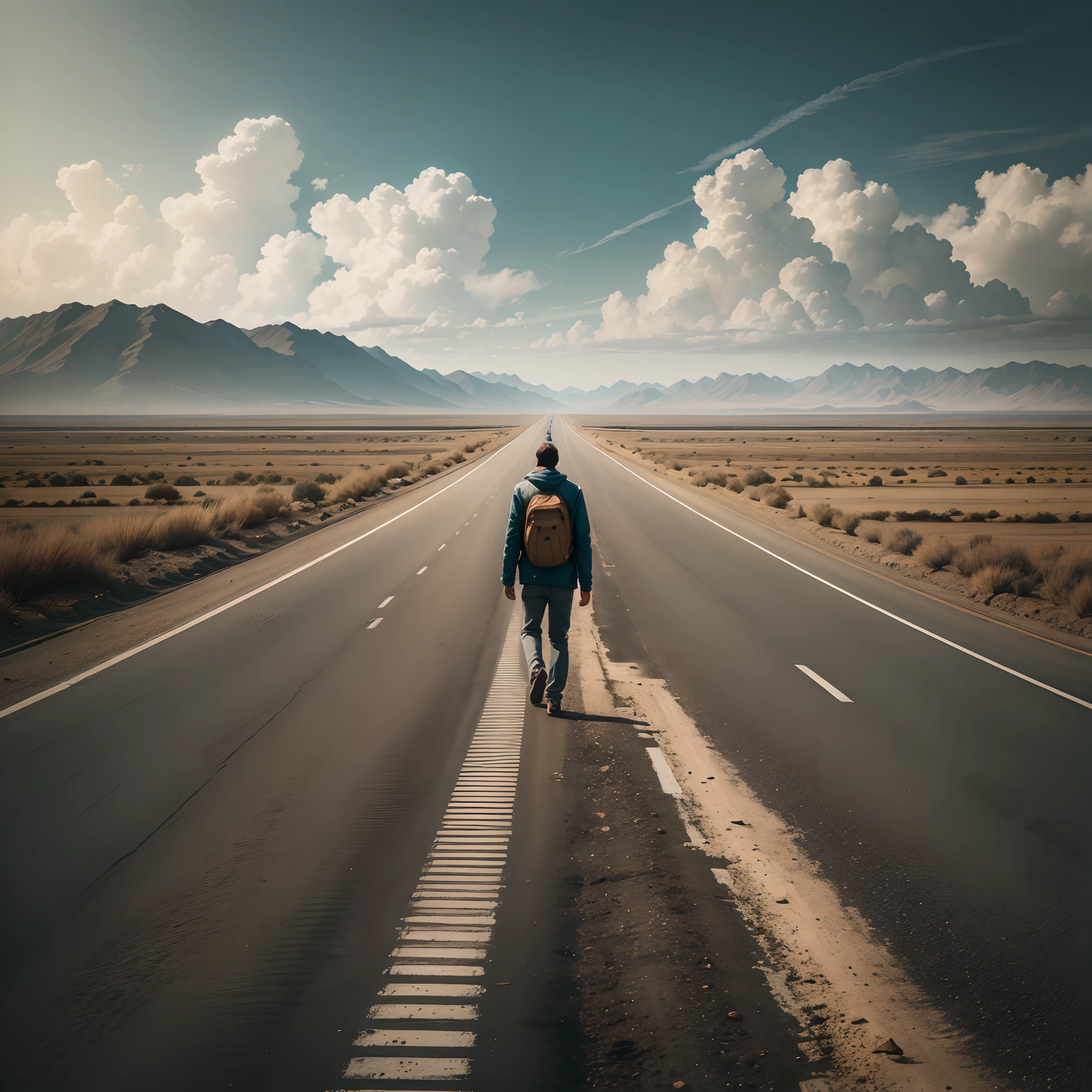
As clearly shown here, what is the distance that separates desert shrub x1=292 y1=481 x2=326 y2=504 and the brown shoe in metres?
23.5

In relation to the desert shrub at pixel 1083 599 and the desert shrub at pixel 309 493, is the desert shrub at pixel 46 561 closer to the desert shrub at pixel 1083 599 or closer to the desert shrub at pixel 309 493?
the desert shrub at pixel 309 493

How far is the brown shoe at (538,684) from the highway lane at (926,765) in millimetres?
1518

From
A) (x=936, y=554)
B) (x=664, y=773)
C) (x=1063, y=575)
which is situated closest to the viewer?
(x=664, y=773)

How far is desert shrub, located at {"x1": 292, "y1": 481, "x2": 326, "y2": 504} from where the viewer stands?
29.2m

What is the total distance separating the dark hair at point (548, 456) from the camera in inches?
273

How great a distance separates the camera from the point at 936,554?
16.9 metres

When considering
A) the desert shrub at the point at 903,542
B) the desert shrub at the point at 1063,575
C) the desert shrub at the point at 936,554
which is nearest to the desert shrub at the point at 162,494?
the desert shrub at the point at 903,542

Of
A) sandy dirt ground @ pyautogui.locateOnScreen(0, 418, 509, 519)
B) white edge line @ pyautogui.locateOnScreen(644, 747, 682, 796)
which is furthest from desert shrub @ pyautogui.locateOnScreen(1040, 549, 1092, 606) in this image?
sandy dirt ground @ pyautogui.locateOnScreen(0, 418, 509, 519)

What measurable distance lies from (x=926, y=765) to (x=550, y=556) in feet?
12.2

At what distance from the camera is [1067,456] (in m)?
72.1

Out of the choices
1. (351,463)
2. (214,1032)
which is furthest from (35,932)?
(351,463)

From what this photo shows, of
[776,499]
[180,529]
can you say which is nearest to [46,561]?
[180,529]

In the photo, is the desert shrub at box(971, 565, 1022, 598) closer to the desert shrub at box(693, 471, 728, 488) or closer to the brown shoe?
the brown shoe

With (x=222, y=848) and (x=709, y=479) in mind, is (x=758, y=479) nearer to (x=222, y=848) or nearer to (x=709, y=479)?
(x=709, y=479)
